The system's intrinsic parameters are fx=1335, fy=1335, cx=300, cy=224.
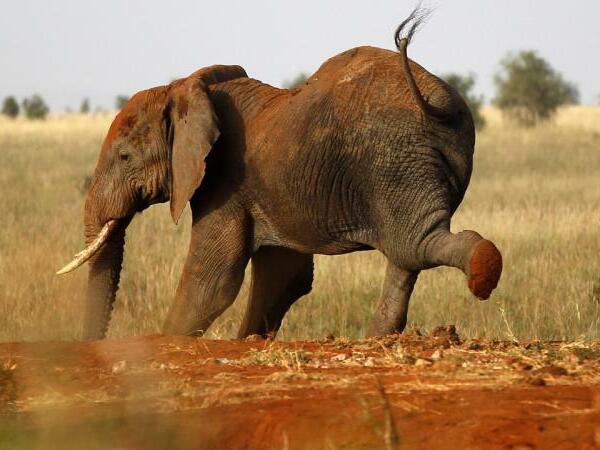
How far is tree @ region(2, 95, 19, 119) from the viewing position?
58.7 meters

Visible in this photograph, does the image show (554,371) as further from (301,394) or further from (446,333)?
(446,333)

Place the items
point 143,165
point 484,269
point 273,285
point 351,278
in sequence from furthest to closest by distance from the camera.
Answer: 1. point 351,278
2. point 273,285
3. point 143,165
4. point 484,269

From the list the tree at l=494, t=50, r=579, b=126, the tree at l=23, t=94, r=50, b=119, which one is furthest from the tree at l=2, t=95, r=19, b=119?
the tree at l=494, t=50, r=579, b=126

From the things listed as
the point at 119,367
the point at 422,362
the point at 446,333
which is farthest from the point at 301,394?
the point at 446,333

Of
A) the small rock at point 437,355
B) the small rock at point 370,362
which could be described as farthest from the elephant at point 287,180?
the small rock at point 370,362

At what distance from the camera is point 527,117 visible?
4500cm

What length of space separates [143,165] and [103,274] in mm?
794

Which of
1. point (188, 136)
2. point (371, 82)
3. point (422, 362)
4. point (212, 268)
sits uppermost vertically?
point (371, 82)

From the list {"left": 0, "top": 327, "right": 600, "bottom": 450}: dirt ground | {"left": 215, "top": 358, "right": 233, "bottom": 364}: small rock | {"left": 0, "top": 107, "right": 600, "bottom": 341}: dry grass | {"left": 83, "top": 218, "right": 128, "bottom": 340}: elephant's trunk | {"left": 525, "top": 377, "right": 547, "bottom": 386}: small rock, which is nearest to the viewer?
{"left": 0, "top": 327, "right": 600, "bottom": 450}: dirt ground

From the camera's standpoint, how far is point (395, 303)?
771 centimetres

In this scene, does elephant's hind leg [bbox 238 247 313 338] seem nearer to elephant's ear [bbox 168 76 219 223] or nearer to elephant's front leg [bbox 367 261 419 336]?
elephant's ear [bbox 168 76 219 223]

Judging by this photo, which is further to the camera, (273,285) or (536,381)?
→ (273,285)

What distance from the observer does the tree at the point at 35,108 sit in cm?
5578

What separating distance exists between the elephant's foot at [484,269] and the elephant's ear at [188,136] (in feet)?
6.11
